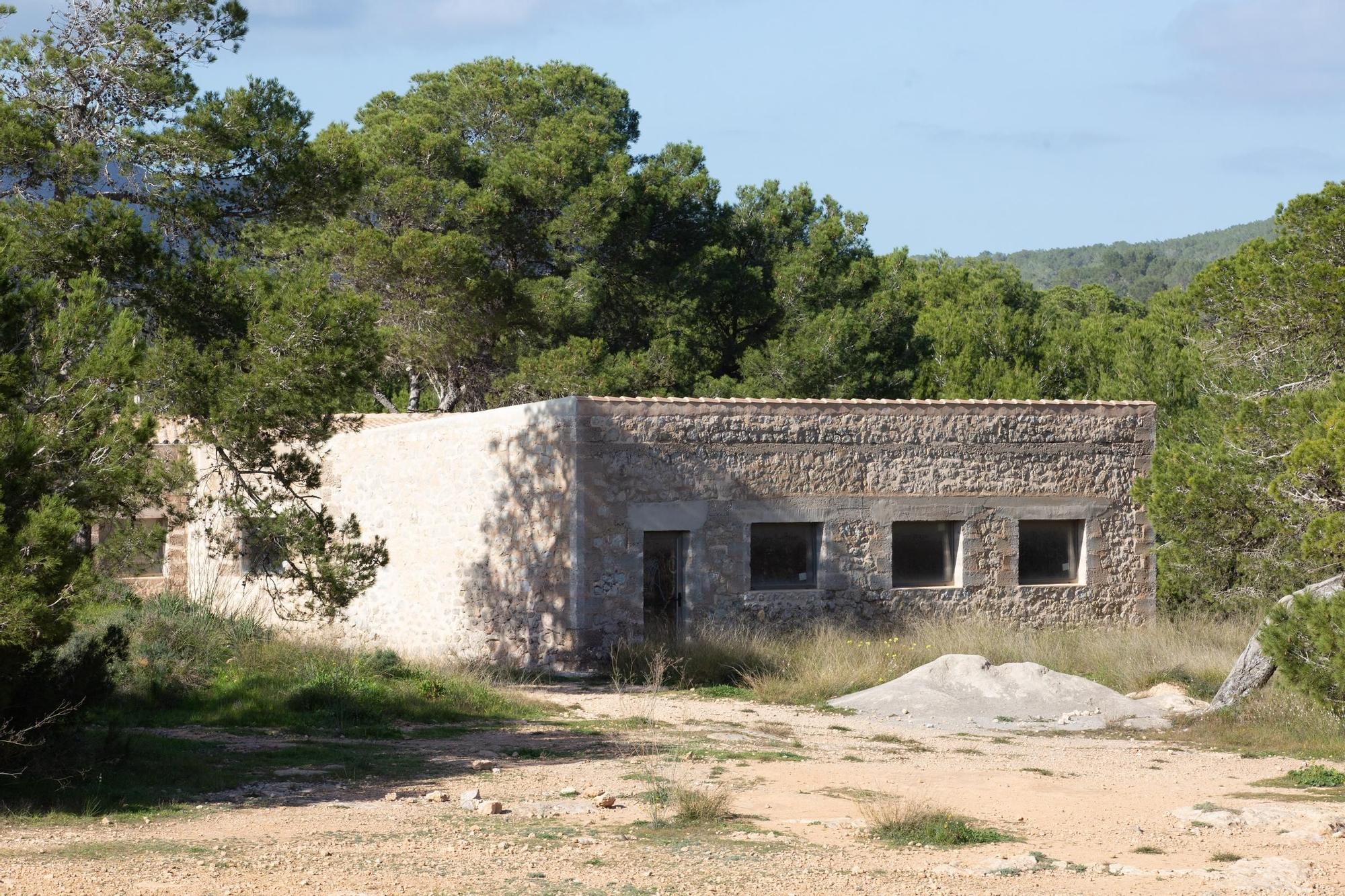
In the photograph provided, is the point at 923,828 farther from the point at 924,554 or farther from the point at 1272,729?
the point at 924,554

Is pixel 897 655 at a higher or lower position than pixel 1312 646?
lower

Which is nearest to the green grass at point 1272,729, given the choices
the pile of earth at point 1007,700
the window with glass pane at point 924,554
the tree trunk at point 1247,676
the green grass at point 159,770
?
the tree trunk at point 1247,676

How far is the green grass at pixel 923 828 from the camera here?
28.6ft

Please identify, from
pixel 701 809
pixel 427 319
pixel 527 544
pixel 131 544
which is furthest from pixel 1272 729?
pixel 427 319

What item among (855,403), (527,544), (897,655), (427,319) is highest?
(427,319)

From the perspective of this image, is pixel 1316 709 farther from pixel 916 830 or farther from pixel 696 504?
pixel 696 504

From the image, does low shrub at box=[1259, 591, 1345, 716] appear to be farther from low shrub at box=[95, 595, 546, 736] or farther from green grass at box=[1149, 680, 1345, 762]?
low shrub at box=[95, 595, 546, 736]

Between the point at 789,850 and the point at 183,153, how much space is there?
33.9ft

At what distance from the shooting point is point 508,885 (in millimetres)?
7480

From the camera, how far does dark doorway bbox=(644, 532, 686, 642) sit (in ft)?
60.4

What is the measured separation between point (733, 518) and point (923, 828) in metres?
9.88

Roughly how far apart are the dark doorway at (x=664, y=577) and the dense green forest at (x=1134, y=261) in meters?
72.5

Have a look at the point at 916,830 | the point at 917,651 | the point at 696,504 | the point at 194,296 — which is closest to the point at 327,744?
the point at 194,296

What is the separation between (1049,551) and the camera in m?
20.6
